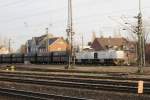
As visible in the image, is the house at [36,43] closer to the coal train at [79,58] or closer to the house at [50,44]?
the house at [50,44]

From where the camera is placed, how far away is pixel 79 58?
7981 centimetres

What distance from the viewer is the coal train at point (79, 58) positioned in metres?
72.6

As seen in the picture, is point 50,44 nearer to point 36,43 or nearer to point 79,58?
point 36,43

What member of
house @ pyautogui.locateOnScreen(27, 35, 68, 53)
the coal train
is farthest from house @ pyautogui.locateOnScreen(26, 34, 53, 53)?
the coal train

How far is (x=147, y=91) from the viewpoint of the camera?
744 inches

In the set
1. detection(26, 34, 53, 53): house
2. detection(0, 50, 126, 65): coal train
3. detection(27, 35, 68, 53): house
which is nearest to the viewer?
detection(0, 50, 126, 65): coal train

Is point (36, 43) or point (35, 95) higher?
point (36, 43)

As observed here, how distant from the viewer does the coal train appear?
72.6 metres

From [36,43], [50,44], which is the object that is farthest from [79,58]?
[36,43]

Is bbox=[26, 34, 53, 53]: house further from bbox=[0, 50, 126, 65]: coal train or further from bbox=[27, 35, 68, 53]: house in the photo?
bbox=[0, 50, 126, 65]: coal train

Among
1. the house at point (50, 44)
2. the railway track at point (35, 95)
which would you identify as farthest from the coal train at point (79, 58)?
the railway track at point (35, 95)

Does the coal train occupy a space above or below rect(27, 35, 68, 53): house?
below

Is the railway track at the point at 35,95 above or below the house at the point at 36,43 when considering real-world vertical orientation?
below

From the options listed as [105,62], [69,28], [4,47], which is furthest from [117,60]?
[4,47]
